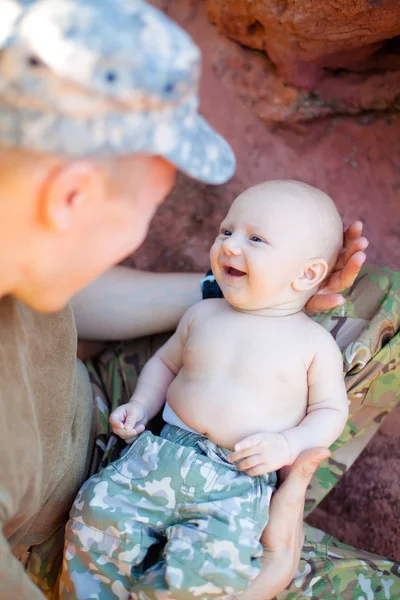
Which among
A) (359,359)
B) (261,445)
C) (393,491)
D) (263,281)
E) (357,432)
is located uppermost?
(263,281)

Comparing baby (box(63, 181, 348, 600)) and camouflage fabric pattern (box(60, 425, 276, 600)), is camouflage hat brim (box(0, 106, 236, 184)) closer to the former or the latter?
baby (box(63, 181, 348, 600))

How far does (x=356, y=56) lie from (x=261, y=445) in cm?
140

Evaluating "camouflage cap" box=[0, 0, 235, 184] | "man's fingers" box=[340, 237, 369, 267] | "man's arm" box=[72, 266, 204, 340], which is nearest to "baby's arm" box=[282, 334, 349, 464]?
"man's fingers" box=[340, 237, 369, 267]

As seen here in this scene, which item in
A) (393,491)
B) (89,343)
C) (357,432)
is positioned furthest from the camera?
(393,491)

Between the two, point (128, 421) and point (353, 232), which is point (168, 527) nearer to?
point (128, 421)

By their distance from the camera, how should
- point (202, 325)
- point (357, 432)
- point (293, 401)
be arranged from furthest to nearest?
point (357, 432), point (202, 325), point (293, 401)

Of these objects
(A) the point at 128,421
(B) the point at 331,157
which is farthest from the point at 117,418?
(B) the point at 331,157

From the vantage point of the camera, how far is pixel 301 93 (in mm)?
2445

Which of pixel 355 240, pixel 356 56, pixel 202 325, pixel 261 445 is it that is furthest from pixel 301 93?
pixel 261 445

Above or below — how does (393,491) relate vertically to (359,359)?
below

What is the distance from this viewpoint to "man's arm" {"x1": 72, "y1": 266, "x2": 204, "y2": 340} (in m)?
2.11

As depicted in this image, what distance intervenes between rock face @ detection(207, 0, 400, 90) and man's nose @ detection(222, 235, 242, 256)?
805 mm

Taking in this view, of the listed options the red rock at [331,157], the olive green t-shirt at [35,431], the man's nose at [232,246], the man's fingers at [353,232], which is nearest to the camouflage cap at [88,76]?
the olive green t-shirt at [35,431]

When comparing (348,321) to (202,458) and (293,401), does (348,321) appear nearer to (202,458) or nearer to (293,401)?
(293,401)
